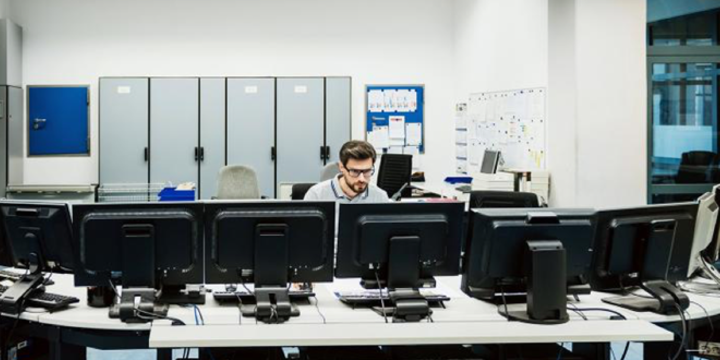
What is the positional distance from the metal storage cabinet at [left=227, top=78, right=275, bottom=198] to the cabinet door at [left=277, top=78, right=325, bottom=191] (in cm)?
11

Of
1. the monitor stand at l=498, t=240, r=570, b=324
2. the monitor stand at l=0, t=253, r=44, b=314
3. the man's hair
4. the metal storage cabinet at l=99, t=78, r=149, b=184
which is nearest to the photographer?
the monitor stand at l=498, t=240, r=570, b=324

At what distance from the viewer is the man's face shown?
12.3ft

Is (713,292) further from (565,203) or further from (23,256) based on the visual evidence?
(23,256)

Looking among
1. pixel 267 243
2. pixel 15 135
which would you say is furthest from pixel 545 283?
pixel 15 135

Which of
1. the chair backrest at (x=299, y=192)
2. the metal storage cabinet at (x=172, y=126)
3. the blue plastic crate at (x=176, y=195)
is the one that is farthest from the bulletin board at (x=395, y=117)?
the chair backrest at (x=299, y=192)

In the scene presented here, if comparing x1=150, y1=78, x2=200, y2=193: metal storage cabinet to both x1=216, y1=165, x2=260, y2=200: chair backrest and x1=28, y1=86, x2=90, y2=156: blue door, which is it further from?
x1=216, y1=165, x2=260, y2=200: chair backrest

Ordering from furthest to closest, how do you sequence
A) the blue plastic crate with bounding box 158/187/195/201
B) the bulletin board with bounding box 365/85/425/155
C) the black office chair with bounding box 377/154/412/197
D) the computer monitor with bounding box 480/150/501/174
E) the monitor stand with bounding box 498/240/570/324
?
the bulletin board with bounding box 365/85/425/155 < the computer monitor with bounding box 480/150/501/174 < the black office chair with bounding box 377/154/412/197 < the blue plastic crate with bounding box 158/187/195/201 < the monitor stand with bounding box 498/240/570/324

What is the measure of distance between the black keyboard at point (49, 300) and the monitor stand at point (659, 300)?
6.92ft

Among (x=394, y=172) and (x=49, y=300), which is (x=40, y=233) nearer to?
(x=49, y=300)

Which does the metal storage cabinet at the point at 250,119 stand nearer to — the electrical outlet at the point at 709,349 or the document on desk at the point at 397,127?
the document on desk at the point at 397,127

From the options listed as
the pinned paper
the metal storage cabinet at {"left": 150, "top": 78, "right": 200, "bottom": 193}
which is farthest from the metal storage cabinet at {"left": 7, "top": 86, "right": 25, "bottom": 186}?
the pinned paper

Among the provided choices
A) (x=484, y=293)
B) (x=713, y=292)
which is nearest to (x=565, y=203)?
(x=713, y=292)

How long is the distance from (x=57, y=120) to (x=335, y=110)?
3.09 m

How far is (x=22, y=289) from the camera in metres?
2.62
